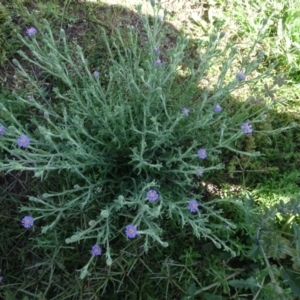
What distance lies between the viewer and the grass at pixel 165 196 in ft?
6.23

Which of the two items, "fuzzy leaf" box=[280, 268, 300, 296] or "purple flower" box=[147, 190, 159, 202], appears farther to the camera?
"fuzzy leaf" box=[280, 268, 300, 296]

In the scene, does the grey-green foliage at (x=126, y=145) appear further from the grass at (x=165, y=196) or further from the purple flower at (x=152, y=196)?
the purple flower at (x=152, y=196)

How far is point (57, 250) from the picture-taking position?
206 centimetres

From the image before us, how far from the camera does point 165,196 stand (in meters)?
1.99

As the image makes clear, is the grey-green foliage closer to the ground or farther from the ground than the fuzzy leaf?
farther from the ground

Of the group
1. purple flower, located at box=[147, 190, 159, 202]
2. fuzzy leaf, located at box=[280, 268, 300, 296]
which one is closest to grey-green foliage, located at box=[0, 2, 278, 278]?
purple flower, located at box=[147, 190, 159, 202]

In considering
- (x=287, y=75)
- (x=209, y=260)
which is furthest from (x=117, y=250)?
(x=287, y=75)

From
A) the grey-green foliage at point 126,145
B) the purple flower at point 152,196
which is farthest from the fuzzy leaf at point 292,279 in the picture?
the purple flower at point 152,196

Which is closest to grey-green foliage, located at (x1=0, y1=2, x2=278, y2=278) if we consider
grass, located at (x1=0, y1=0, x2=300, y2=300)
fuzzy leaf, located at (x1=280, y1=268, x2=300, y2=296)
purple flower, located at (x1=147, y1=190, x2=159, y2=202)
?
grass, located at (x1=0, y1=0, x2=300, y2=300)

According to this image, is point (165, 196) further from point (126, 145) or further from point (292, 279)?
point (292, 279)

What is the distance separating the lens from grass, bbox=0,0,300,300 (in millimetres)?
1897

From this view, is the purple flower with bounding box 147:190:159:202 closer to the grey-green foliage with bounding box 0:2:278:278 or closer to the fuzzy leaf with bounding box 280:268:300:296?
the grey-green foliage with bounding box 0:2:278:278

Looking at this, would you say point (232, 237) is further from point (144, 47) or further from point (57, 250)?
point (144, 47)

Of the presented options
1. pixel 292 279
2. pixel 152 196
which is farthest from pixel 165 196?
pixel 292 279
